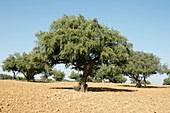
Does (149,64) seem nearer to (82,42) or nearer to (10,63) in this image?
(82,42)

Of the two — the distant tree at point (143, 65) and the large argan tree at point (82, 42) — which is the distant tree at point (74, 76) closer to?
the distant tree at point (143, 65)

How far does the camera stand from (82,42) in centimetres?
1964

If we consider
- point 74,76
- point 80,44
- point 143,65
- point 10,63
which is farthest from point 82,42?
point 74,76

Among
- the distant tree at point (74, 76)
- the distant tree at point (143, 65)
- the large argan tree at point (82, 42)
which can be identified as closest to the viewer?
the large argan tree at point (82, 42)

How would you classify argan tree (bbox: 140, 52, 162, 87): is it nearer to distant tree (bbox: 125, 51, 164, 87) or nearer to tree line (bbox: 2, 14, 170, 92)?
distant tree (bbox: 125, 51, 164, 87)

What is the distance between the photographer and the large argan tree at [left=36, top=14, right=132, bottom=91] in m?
20.0

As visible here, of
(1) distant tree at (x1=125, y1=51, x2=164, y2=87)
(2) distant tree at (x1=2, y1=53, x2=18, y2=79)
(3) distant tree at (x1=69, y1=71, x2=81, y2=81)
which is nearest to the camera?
(1) distant tree at (x1=125, y1=51, x2=164, y2=87)

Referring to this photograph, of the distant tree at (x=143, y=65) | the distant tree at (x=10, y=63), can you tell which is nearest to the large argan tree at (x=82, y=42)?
the distant tree at (x=143, y=65)

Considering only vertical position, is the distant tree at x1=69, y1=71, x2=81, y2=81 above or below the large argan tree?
below

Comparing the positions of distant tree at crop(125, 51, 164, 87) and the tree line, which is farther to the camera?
distant tree at crop(125, 51, 164, 87)

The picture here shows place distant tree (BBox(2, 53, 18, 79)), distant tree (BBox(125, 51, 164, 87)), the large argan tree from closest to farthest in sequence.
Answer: the large argan tree < distant tree (BBox(125, 51, 164, 87)) < distant tree (BBox(2, 53, 18, 79))

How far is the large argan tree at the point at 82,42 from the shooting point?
65.5 ft

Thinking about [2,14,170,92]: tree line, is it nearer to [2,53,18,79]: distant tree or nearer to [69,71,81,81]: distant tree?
[2,53,18,79]: distant tree

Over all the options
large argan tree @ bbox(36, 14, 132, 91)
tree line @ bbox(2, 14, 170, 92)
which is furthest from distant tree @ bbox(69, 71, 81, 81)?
large argan tree @ bbox(36, 14, 132, 91)
